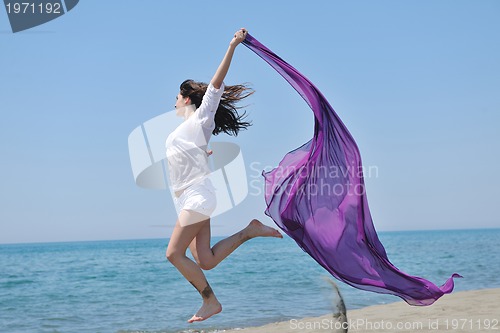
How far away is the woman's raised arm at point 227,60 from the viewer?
497cm

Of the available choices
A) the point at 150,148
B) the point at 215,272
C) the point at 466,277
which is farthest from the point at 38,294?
the point at 150,148

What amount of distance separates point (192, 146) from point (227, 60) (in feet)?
2.44

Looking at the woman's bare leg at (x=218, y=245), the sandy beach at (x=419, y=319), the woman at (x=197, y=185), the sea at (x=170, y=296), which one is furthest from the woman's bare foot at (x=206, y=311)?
the sandy beach at (x=419, y=319)

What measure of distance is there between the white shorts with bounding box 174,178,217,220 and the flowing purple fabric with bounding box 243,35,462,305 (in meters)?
0.64

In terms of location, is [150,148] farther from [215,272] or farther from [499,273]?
[215,272]

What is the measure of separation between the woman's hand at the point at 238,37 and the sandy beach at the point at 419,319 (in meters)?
5.11

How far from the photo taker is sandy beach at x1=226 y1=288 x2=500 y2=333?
961 centimetres

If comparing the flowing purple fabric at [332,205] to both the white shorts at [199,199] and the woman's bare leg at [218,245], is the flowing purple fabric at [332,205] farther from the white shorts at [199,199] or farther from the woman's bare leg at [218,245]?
the white shorts at [199,199]

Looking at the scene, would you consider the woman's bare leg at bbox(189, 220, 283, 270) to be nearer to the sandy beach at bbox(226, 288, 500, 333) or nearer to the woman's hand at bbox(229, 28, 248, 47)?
the woman's hand at bbox(229, 28, 248, 47)

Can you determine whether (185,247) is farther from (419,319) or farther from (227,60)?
(419,319)

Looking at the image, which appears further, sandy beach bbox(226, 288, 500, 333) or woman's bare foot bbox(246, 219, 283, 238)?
sandy beach bbox(226, 288, 500, 333)

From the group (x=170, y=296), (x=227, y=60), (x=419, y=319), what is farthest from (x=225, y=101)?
(x=170, y=296)

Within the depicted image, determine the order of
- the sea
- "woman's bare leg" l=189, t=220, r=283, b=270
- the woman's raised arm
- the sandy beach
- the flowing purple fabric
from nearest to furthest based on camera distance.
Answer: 1. the woman's raised arm
2. "woman's bare leg" l=189, t=220, r=283, b=270
3. the flowing purple fabric
4. the sandy beach
5. the sea

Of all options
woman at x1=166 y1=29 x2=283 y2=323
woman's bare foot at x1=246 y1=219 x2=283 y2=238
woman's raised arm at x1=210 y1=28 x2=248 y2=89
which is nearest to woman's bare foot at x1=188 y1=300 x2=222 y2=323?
woman at x1=166 y1=29 x2=283 y2=323
